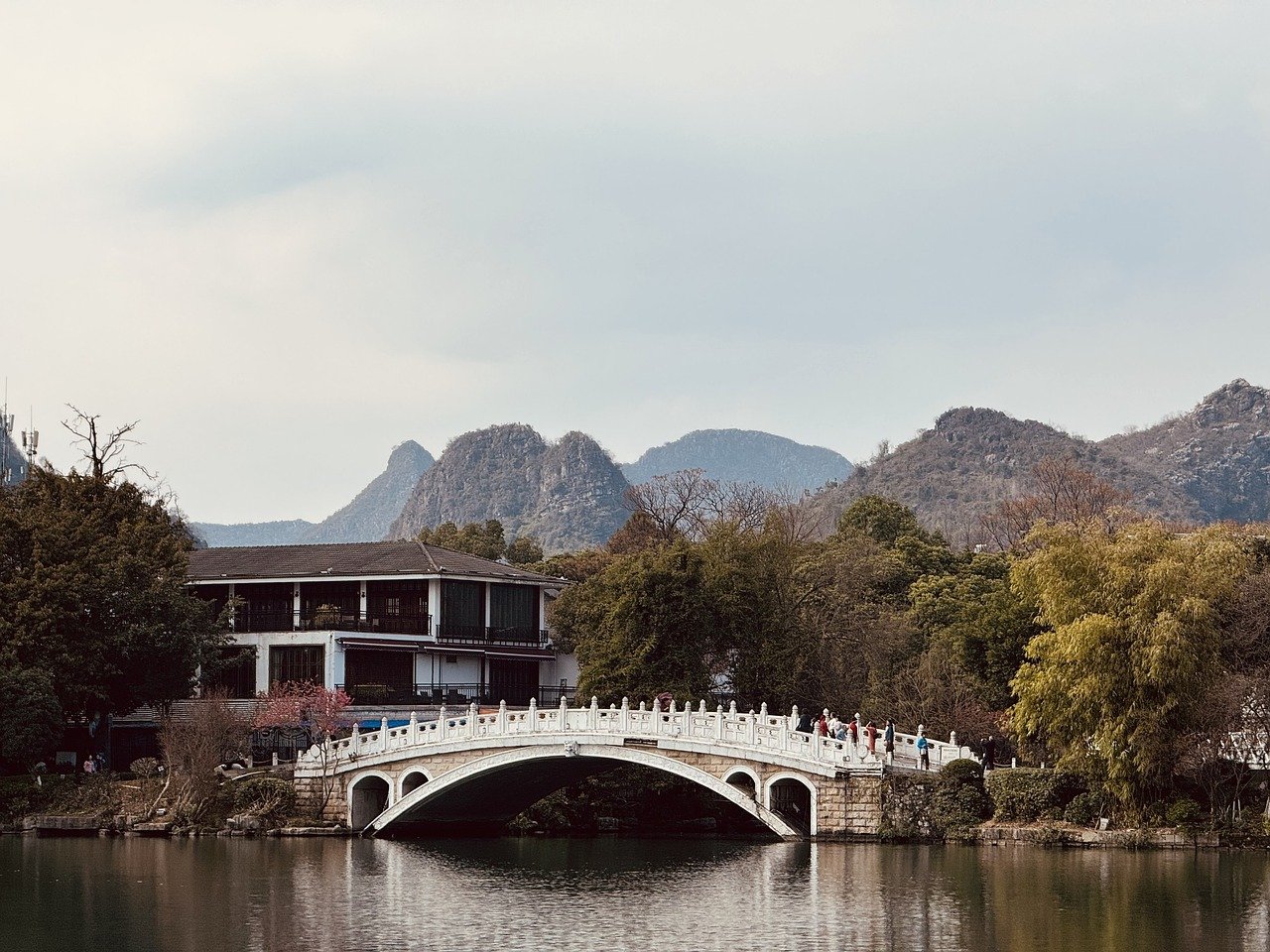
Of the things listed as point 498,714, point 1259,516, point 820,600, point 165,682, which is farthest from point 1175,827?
point 1259,516

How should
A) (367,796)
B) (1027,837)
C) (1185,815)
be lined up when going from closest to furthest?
1. (1185,815)
2. (1027,837)
3. (367,796)

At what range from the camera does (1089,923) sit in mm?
27281

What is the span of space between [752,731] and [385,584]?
19188mm

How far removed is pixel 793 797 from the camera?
42219 millimetres

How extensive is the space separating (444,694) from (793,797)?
15722mm

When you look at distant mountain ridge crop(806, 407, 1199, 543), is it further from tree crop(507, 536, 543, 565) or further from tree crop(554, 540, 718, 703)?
tree crop(554, 540, 718, 703)

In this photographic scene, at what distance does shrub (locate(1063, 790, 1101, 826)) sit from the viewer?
3853 centimetres

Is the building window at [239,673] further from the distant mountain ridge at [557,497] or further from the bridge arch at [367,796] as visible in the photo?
the distant mountain ridge at [557,497]

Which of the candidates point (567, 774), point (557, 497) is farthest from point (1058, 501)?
point (557, 497)

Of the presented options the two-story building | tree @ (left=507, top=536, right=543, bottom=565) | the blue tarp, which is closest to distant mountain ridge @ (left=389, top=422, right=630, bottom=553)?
tree @ (left=507, top=536, right=543, bottom=565)

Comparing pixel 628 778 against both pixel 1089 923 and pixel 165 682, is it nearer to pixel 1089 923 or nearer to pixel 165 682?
pixel 165 682

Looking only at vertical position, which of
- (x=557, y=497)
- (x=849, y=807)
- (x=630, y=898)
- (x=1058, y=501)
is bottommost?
(x=630, y=898)

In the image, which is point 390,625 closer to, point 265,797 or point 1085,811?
point 265,797

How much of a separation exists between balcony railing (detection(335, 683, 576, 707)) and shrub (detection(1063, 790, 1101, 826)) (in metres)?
20.6
